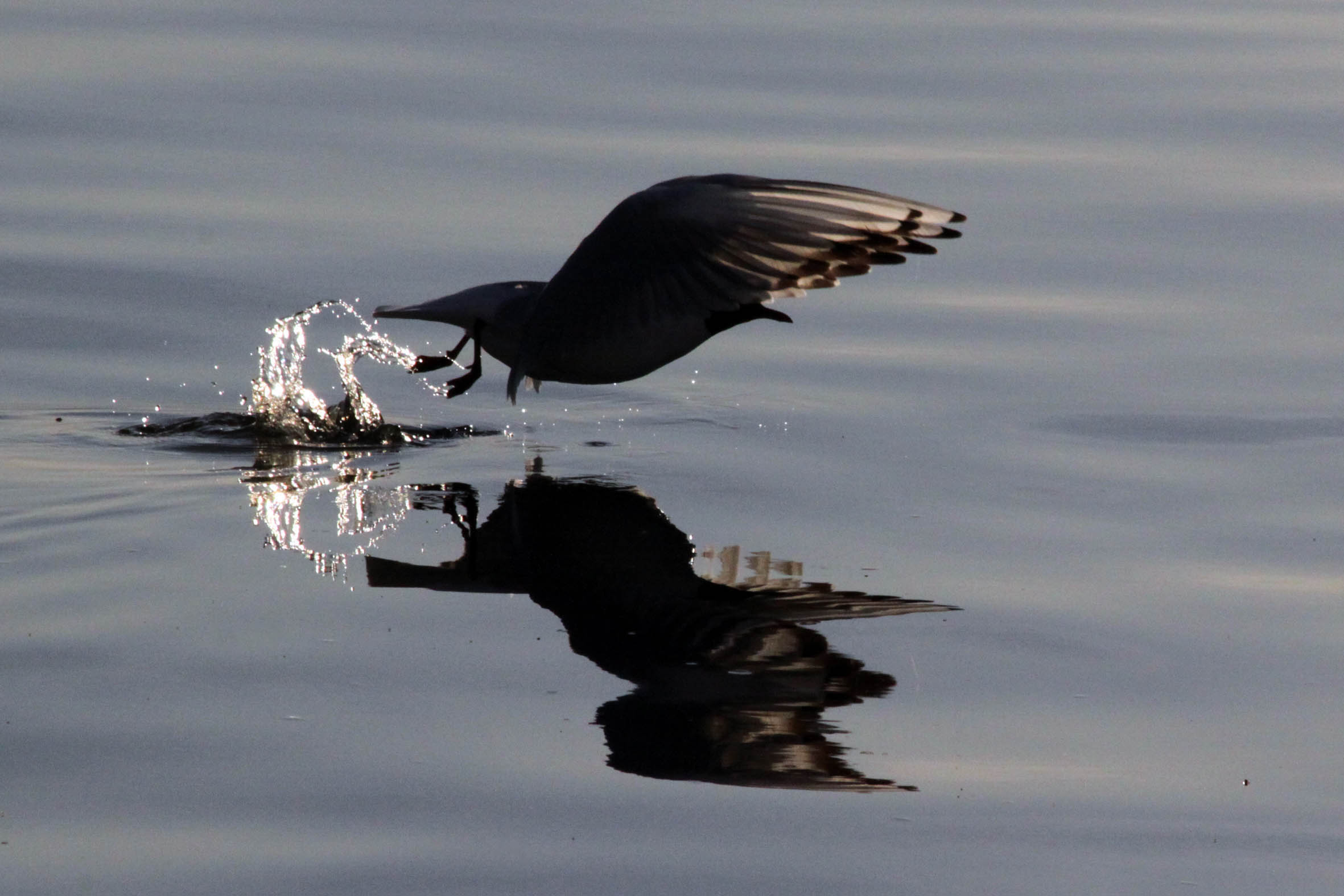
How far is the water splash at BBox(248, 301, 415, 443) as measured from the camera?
7.26 m

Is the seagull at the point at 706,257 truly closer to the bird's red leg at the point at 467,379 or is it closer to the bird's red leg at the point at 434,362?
the bird's red leg at the point at 467,379

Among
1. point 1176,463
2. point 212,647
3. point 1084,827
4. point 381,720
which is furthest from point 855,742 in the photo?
point 1176,463

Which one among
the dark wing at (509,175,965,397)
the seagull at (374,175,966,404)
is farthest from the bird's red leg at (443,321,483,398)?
the dark wing at (509,175,965,397)

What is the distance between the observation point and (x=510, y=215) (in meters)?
9.62

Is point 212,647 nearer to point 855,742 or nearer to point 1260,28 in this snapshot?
point 855,742

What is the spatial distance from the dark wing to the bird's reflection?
63 centimetres

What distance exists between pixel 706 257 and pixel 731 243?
3.6 inches

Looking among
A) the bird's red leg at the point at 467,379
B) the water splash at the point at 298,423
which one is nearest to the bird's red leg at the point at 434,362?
the bird's red leg at the point at 467,379

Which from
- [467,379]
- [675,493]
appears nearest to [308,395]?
[467,379]

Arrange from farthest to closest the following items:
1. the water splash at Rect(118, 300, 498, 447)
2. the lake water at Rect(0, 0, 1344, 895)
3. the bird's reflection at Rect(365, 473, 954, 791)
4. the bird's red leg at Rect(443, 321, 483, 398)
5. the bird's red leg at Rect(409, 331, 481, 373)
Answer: the bird's red leg at Rect(409, 331, 481, 373), the bird's red leg at Rect(443, 321, 483, 398), the water splash at Rect(118, 300, 498, 447), the bird's reflection at Rect(365, 473, 954, 791), the lake water at Rect(0, 0, 1344, 895)

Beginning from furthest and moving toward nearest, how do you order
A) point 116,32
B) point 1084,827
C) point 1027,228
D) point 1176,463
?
1. point 116,32
2. point 1027,228
3. point 1176,463
4. point 1084,827

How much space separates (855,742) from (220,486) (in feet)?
9.24

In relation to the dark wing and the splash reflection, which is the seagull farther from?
the splash reflection

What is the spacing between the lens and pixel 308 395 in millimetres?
7480
